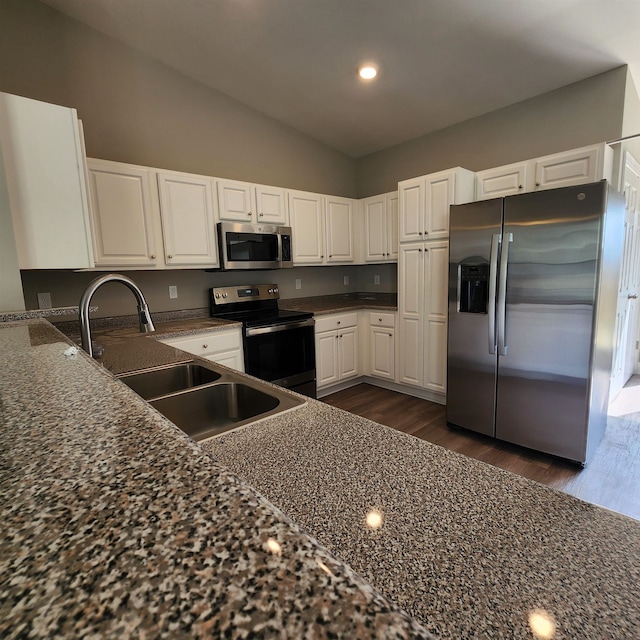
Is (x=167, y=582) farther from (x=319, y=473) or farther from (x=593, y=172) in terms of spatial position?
(x=593, y=172)

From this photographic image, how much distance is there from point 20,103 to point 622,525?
3.01 metres

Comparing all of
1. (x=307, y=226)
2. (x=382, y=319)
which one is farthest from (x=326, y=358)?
(x=307, y=226)

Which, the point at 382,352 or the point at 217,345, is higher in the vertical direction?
the point at 217,345

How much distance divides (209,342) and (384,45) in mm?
2568

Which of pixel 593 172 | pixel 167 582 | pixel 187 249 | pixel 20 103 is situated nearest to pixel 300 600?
pixel 167 582

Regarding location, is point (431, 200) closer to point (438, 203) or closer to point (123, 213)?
point (438, 203)

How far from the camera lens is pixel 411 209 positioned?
3.35 meters

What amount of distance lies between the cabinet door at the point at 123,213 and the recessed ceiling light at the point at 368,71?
6.13 ft

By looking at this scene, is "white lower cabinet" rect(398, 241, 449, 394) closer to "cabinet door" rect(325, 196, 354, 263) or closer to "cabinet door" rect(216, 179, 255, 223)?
"cabinet door" rect(325, 196, 354, 263)

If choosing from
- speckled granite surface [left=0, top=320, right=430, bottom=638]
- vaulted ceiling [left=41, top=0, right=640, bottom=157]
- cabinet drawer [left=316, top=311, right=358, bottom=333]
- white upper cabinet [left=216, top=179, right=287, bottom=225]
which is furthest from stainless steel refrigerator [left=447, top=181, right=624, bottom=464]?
speckled granite surface [left=0, top=320, right=430, bottom=638]

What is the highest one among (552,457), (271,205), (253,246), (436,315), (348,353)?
(271,205)

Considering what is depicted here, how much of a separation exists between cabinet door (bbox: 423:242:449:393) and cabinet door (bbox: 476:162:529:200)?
1.99 ft

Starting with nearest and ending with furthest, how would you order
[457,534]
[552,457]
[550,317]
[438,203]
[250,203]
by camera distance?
[457,534]
[550,317]
[552,457]
[438,203]
[250,203]

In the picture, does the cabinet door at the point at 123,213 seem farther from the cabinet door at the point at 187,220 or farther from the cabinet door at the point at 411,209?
the cabinet door at the point at 411,209
